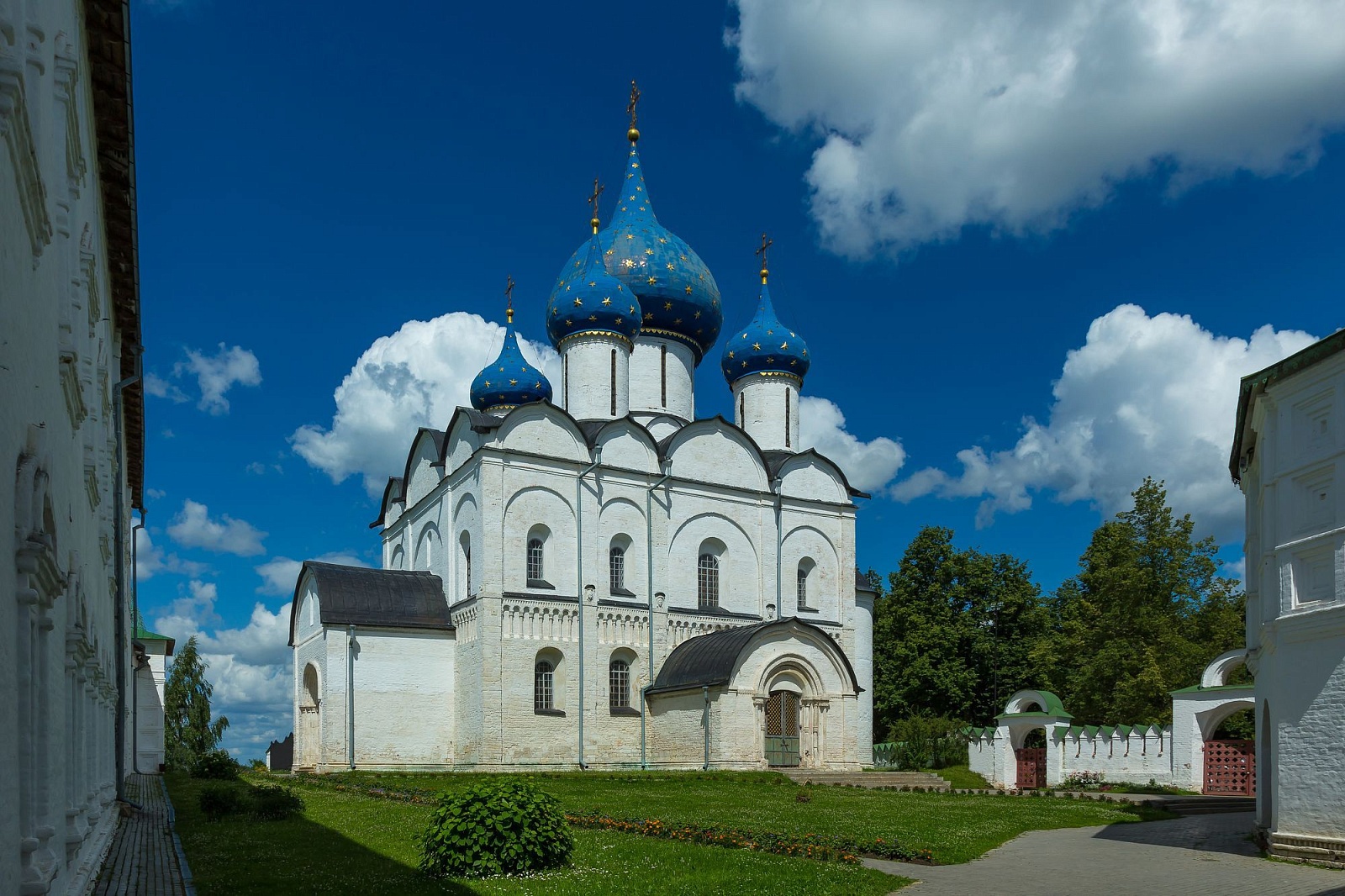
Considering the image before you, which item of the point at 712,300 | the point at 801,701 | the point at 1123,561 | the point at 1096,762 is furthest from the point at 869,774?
the point at 712,300

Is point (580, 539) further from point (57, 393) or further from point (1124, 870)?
point (57, 393)

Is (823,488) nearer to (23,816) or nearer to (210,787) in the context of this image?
(210,787)

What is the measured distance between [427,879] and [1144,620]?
2394 centimetres

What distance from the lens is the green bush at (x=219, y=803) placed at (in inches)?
557

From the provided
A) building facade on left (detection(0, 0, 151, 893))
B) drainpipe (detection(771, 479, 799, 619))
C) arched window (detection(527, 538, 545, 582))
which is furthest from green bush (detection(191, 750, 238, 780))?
drainpipe (detection(771, 479, 799, 619))

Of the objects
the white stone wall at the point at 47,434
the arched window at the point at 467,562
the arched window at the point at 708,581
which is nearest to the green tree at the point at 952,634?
the arched window at the point at 708,581

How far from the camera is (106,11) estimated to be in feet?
24.8

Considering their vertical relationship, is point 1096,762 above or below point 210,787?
below

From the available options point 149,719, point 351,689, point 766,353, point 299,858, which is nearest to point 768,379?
point 766,353

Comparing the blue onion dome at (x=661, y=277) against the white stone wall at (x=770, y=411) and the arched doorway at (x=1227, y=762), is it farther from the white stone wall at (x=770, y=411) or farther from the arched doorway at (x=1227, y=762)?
the arched doorway at (x=1227, y=762)

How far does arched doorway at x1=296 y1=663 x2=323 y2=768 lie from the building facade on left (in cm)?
1456

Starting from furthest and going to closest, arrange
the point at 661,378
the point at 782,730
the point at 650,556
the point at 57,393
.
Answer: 1. the point at 661,378
2. the point at 650,556
3. the point at 782,730
4. the point at 57,393

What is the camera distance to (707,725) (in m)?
24.7

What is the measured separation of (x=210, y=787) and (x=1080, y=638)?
22498 millimetres
